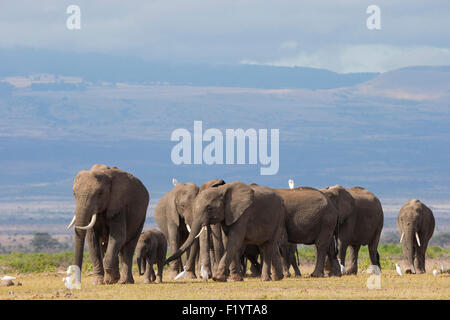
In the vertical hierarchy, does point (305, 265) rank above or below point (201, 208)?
below

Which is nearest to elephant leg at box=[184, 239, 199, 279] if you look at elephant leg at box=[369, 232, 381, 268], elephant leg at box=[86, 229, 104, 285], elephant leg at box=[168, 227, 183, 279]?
elephant leg at box=[168, 227, 183, 279]

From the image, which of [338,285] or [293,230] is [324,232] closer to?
[293,230]

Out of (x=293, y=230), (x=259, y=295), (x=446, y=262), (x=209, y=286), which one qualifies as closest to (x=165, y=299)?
(x=259, y=295)

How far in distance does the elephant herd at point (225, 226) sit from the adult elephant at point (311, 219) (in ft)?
0.09

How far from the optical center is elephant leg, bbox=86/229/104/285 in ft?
81.9

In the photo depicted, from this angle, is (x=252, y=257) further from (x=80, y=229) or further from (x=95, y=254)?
(x=80, y=229)

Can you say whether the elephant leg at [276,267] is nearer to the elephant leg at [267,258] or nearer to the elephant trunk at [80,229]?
the elephant leg at [267,258]

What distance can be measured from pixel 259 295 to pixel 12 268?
16523mm

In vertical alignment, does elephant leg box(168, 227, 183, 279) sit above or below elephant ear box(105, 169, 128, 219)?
below

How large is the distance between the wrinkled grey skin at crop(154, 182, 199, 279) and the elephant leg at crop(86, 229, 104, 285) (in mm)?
5467

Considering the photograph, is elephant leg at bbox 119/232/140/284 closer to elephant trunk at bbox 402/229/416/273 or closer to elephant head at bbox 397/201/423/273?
elephant trunk at bbox 402/229/416/273

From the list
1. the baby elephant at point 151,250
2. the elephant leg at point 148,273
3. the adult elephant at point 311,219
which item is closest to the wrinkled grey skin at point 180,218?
the baby elephant at point 151,250

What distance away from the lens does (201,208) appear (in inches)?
1031

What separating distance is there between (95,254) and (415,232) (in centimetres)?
1267
